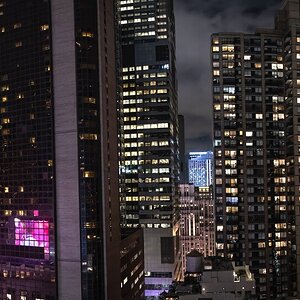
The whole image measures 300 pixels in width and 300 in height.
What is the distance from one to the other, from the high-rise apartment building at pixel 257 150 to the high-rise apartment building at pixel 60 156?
32687mm

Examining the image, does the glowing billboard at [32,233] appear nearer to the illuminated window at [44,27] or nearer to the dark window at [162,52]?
the illuminated window at [44,27]

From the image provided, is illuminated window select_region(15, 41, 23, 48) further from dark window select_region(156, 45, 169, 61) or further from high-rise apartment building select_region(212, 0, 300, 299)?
dark window select_region(156, 45, 169, 61)

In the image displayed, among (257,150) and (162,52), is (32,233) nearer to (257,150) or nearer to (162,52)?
(257,150)

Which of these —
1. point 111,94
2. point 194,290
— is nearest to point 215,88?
point 111,94

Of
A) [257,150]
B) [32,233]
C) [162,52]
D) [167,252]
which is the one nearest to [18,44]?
[32,233]

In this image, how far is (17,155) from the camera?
91.1 meters

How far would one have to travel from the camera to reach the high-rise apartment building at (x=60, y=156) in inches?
3248

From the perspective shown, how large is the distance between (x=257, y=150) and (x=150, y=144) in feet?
136

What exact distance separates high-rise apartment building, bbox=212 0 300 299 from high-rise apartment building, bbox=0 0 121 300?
32687mm

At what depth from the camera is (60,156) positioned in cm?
8462

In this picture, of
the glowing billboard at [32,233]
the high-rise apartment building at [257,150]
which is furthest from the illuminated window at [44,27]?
the high-rise apartment building at [257,150]

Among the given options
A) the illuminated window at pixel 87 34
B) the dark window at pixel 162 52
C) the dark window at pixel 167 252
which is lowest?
the dark window at pixel 167 252

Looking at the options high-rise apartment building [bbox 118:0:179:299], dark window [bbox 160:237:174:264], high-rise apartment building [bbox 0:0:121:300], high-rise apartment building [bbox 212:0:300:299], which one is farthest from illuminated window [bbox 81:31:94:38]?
dark window [bbox 160:237:174:264]

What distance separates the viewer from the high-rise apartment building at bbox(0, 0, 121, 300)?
8250cm
